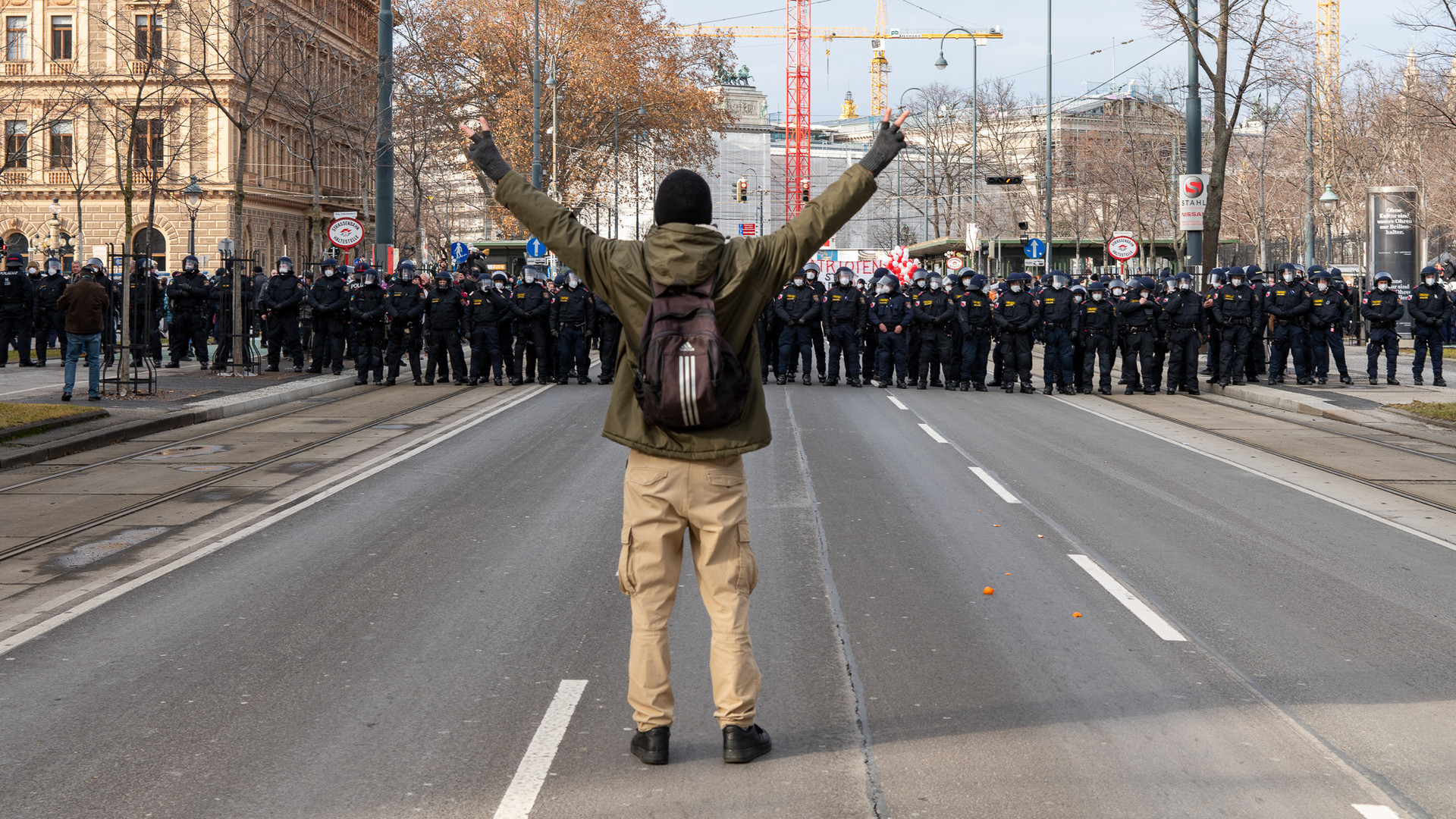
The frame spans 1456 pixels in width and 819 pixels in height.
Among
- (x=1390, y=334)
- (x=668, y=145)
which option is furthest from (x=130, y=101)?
(x=1390, y=334)

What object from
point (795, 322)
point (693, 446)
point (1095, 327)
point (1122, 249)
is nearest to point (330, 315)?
point (795, 322)

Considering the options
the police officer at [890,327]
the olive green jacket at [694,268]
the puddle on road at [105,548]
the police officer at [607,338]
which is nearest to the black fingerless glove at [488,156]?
the olive green jacket at [694,268]

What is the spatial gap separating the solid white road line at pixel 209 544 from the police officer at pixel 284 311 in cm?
1004

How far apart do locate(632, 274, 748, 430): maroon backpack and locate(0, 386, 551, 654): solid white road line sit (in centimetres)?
367

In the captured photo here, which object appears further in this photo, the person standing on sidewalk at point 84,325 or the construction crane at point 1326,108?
the construction crane at point 1326,108

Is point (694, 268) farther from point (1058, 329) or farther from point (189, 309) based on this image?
point (189, 309)

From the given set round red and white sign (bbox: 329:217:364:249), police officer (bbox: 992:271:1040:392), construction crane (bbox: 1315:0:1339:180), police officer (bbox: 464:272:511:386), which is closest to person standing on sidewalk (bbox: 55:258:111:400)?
police officer (bbox: 464:272:511:386)

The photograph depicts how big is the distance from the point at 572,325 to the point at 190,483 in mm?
12212

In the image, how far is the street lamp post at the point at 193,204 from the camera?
53.0 meters

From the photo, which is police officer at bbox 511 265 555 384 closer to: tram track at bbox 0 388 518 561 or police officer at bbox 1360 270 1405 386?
tram track at bbox 0 388 518 561

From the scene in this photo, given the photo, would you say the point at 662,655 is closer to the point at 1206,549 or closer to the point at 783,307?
the point at 1206,549

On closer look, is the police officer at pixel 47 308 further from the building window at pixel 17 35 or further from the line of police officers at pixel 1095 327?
the building window at pixel 17 35

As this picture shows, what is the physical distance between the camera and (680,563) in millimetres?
4953

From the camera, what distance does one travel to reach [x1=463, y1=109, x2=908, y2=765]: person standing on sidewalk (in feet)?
16.1
